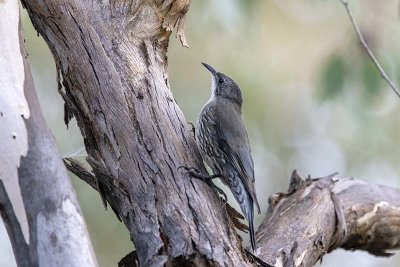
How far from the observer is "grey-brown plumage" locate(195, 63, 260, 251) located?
11.3 feet

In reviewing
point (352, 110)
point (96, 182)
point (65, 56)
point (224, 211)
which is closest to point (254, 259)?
point (224, 211)

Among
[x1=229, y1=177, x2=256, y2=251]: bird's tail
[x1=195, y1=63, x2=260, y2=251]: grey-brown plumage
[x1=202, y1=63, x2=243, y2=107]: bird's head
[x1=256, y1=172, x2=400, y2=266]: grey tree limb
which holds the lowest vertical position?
[x1=256, y1=172, x2=400, y2=266]: grey tree limb

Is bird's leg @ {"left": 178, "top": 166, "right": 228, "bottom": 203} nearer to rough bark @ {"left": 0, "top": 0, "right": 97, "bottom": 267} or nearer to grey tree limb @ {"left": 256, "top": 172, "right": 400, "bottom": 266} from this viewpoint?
grey tree limb @ {"left": 256, "top": 172, "right": 400, "bottom": 266}

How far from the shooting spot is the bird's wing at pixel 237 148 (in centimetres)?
350

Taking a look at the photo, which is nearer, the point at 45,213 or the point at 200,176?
the point at 45,213

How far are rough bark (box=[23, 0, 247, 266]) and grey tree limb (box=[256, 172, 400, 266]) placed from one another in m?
0.43

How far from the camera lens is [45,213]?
7.97 feet

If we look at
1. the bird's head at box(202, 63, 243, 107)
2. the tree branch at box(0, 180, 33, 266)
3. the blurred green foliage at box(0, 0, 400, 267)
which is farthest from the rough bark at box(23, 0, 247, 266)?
the blurred green foliage at box(0, 0, 400, 267)

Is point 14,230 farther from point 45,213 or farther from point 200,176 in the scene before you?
point 200,176

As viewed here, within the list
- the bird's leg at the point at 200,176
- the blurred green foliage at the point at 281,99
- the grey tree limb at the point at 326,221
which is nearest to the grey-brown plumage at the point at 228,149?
the grey tree limb at the point at 326,221

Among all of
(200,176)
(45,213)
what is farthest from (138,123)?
(45,213)

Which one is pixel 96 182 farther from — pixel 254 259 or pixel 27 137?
pixel 254 259

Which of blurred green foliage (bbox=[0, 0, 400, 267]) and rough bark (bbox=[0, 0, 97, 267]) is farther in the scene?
blurred green foliage (bbox=[0, 0, 400, 267])

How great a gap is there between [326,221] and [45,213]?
139cm
